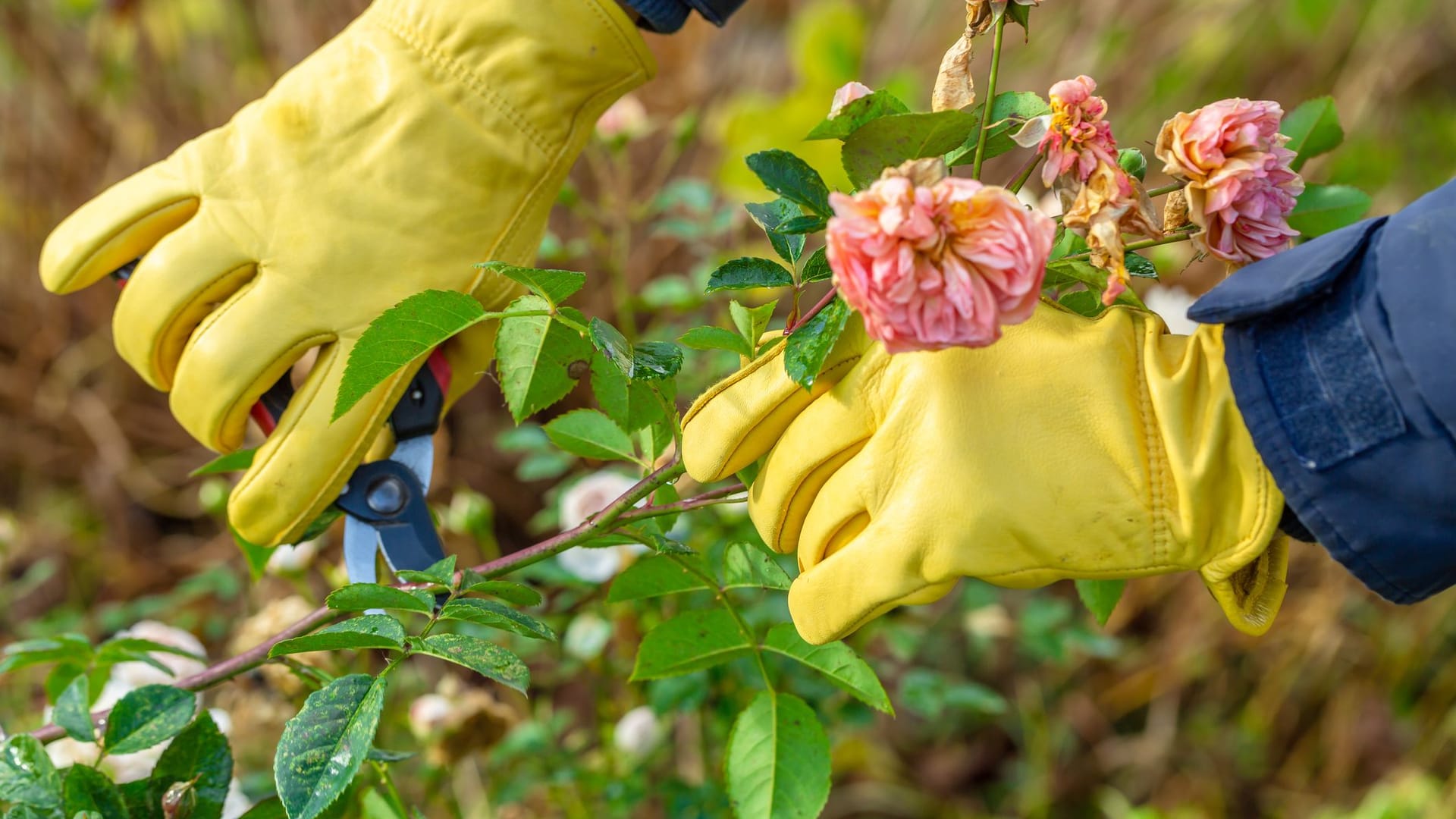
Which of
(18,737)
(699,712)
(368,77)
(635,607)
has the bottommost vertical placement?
(699,712)

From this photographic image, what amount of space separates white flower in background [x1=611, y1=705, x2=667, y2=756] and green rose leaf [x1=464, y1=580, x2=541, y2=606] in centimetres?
53

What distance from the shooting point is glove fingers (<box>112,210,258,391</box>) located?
902 mm

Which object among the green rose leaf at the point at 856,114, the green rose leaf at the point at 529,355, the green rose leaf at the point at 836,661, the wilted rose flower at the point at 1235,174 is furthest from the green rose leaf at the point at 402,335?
the wilted rose flower at the point at 1235,174

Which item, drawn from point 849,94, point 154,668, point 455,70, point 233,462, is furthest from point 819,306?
point 154,668

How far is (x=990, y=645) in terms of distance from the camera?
195 centimetres

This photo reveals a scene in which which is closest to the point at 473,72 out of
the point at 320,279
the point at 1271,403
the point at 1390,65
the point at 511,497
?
the point at 320,279

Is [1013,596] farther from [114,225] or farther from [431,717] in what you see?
[114,225]

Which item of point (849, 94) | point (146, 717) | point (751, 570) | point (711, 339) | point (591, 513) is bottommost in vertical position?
point (591, 513)

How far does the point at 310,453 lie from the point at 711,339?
15.1 inches

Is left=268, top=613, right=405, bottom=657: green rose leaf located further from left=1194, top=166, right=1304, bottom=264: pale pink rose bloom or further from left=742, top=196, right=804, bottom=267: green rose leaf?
left=1194, top=166, right=1304, bottom=264: pale pink rose bloom

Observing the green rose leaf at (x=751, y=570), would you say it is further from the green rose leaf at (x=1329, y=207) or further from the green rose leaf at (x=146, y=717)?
the green rose leaf at (x=1329, y=207)

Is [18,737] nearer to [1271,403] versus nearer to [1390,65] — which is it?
[1271,403]

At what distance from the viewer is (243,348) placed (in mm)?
883

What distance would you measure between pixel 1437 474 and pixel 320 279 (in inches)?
32.1
